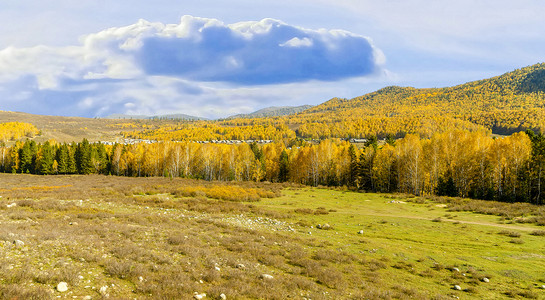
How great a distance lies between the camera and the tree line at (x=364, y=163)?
5031 centimetres

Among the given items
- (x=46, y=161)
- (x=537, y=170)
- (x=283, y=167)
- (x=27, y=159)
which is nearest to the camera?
(x=537, y=170)

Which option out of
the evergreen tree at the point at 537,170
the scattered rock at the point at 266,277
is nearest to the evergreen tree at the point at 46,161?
the scattered rock at the point at 266,277

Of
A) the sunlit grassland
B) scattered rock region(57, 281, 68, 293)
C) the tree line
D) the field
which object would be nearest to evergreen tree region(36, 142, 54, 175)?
the tree line

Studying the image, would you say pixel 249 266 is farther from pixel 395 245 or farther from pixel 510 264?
pixel 510 264

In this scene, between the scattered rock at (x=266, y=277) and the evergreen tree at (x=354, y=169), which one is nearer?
the scattered rock at (x=266, y=277)

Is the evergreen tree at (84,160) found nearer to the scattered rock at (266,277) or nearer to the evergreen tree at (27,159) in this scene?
the evergreen tree at (27,159)

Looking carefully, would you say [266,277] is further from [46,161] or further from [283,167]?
[46,161]

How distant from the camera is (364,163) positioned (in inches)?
2756

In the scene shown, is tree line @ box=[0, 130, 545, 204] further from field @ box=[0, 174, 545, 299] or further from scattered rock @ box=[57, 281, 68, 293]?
scattered rock @ box=[57, 281, 68, 293]

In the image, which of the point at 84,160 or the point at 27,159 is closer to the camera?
the point at 84,160

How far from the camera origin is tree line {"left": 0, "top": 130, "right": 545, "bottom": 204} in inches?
1981

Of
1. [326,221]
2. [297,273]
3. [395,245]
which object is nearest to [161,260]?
[297,273]

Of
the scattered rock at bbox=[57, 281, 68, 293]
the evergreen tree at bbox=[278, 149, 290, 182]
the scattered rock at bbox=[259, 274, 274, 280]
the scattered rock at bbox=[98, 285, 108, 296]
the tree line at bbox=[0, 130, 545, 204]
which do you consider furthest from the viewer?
the evergreen tree at bbox=[278, 149, 290, 182]

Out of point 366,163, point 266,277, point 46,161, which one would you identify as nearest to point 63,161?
point 46,161
